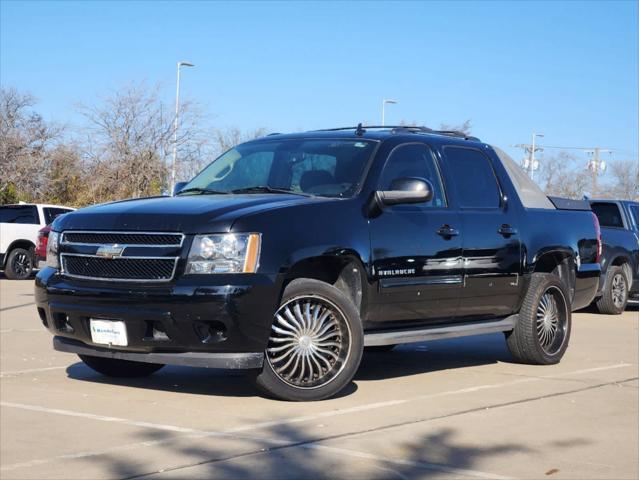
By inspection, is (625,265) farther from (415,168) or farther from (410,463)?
(410,463)

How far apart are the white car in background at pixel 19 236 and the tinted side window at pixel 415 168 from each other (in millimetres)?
15941

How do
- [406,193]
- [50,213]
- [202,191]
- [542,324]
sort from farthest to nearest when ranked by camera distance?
[50,213], [542,324], [202,191], [406,193]

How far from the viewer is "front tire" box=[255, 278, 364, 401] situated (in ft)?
22.4

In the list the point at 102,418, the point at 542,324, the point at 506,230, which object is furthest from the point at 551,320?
the point at 102,418

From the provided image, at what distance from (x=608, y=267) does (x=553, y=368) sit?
701 cm

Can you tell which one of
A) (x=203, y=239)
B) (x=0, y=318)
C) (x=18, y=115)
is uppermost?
(x=18, y=115)

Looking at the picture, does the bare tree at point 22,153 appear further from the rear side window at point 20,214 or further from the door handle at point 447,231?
the door handle at point 447,231

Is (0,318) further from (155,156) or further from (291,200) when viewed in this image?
(155,156)

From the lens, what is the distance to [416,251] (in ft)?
25.2

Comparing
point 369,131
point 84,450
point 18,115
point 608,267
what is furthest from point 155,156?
point 84,450

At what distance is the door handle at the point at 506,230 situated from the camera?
8578mm

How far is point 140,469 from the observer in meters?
5.04

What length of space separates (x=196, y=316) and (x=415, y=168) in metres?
2.46

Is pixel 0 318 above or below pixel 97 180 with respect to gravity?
below
